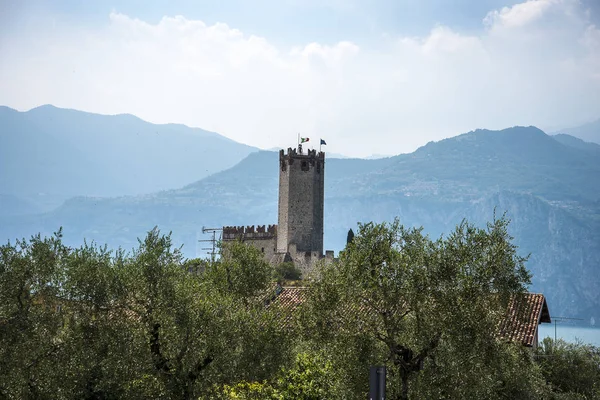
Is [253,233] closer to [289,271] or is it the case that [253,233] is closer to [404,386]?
[289,271]

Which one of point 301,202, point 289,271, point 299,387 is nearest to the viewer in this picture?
point 299,387

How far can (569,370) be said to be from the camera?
47.2 m

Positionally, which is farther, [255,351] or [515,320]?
[515,320]

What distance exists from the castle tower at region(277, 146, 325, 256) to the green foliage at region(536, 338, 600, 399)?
2424 inches

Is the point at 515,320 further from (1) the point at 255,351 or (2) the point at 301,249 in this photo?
(2) the point at 301,249

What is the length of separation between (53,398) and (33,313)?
10.9 ft

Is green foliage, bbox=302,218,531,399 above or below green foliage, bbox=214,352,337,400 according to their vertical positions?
above

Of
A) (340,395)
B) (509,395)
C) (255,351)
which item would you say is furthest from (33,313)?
(509,395)

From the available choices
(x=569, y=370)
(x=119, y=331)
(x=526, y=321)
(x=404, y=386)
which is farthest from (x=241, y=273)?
(x=569, y=370)

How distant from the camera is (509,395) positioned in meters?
37.7

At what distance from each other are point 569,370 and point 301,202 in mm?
68144

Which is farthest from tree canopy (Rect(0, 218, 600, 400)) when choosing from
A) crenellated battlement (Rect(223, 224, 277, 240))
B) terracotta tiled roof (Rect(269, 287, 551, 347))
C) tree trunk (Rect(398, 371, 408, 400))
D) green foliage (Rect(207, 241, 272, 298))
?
crenellated battlement (Rect(223, 224, 277, 240))

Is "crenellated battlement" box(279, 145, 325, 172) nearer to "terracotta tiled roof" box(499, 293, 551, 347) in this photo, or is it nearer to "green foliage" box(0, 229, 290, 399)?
"terracotta tiled roof" box(499, 293, 551, 347)

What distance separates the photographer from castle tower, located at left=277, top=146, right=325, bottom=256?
112m
